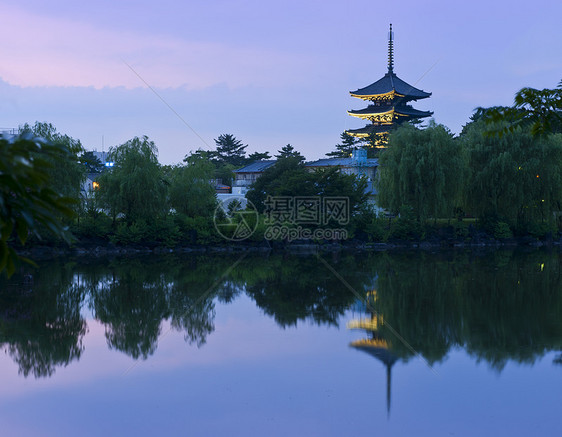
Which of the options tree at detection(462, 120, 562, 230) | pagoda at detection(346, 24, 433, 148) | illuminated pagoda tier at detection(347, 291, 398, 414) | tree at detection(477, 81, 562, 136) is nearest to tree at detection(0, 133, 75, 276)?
tree at detection(477, 81, 562, 136)

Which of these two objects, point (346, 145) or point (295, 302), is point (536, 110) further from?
point (346, 145)

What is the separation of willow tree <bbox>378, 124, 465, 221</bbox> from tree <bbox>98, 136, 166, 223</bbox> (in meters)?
10.5

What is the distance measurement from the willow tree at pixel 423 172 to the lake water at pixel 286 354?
427 inches

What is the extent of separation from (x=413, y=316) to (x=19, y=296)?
8.39 m

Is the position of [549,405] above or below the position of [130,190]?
below

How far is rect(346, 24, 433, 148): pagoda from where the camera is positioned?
1795 inches

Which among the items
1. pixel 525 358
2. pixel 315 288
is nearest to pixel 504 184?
pixel 315 288

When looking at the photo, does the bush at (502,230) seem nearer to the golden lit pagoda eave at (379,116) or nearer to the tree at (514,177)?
the tree at (514,177)

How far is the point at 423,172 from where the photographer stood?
26.3 m

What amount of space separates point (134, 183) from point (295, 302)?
12882mm

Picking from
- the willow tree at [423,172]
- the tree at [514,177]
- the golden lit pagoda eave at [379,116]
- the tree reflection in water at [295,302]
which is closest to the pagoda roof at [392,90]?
the golden lit pagoda eave at [379,116]

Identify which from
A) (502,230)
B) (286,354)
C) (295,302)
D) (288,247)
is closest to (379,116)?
(502,230)

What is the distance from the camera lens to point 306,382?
6938mm

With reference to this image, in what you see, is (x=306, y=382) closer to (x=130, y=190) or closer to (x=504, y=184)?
(x=130, y=190)
